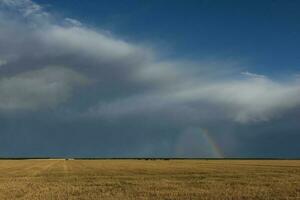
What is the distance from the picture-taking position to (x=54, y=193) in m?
25.5

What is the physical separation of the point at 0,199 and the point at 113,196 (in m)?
5.67

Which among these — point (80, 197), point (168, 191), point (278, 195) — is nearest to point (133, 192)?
point (168, 191)

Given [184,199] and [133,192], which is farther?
[133,192]

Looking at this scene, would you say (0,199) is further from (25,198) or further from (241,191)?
(241,191)

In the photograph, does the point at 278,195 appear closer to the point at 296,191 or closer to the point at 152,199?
the point at 296,191

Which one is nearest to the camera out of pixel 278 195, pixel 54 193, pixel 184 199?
pixel 184 199

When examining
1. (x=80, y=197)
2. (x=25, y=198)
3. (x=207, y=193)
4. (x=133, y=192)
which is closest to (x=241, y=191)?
(x=207, y=193)

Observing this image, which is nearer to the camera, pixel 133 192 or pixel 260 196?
pixel 260 196

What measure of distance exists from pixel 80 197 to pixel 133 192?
11.9 ft

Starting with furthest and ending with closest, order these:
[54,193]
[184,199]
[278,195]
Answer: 1. [54,193]
2. [278,195]
3. [184,199]

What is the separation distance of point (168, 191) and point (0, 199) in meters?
9.02

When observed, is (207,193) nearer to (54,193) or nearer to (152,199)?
(152,199)

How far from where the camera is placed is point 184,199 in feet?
72.4

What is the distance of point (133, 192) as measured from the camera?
2598 cm
